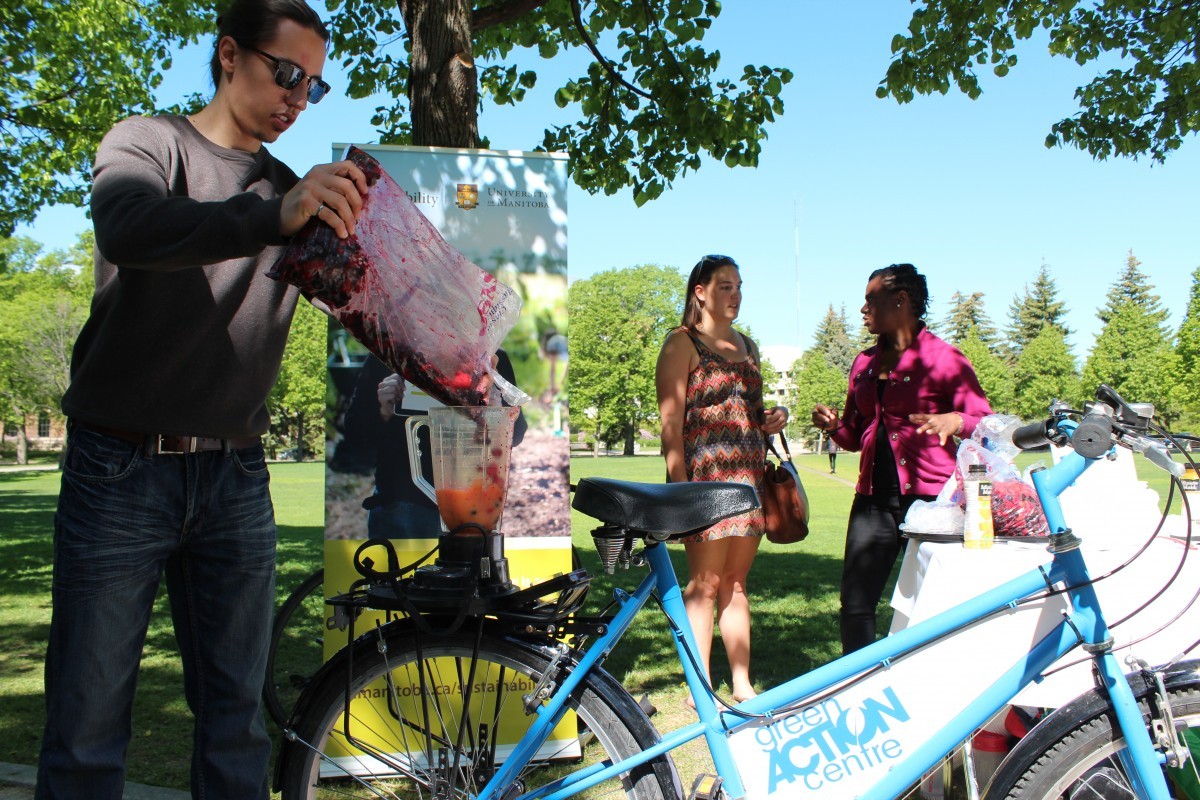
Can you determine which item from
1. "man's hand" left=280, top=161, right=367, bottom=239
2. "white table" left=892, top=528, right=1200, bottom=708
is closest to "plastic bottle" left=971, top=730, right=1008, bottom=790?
"white table" left=892, top=528, right=1200, bottom=708

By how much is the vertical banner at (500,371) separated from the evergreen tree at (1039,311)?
86262 millimetres

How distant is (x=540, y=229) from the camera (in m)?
4.12

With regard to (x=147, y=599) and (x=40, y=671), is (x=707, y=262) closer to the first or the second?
(x=147, y=599)

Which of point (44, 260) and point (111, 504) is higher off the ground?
point (44, 260)

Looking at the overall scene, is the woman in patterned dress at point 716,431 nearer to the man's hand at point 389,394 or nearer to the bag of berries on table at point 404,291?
the man's hand at point 389,394

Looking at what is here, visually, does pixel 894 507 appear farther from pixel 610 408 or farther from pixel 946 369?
pixel 610 408

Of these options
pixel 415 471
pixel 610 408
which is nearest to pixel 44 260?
pixel 610 408

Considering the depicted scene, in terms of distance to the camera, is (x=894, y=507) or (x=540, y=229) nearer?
(x=540, y=229)

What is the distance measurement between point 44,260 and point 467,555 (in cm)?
6899

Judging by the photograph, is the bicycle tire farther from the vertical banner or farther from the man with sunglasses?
the vertical banner

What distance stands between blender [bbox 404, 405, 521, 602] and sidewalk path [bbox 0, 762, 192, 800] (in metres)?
1.77

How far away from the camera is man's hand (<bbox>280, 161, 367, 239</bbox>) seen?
181cm

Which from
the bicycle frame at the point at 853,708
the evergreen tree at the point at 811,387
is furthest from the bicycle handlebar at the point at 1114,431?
the evergreen tree at the point at 811,387

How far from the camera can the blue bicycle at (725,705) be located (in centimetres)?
235
